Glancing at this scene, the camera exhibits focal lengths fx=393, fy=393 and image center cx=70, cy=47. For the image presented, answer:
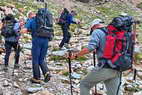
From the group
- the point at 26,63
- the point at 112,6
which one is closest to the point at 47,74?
the point at 26,63

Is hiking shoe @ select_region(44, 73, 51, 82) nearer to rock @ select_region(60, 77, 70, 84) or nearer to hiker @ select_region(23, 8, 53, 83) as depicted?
hiker @ select_region(23, 8, 53, 83)

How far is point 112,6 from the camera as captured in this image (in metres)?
36.7

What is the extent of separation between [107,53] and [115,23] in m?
0.57

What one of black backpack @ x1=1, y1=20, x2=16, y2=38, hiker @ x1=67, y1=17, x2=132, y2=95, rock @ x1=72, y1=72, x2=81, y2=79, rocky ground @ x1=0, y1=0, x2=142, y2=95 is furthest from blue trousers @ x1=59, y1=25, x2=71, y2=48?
hiker @ x1=67, y1=17, x2=132, y2=95

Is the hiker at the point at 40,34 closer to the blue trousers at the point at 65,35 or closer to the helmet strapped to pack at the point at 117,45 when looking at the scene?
the helmet strapped to pack at the point at 117,45

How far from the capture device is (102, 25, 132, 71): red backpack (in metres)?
7.18

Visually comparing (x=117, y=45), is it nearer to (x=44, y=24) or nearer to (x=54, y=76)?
(x=44, y=24)

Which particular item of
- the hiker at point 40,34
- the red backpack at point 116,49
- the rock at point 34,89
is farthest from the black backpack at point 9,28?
the red backpack at point 116,49

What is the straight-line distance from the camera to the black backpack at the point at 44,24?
9.92m

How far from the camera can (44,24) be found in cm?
1005

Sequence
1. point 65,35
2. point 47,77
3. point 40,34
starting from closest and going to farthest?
1. point 40,34
2. point 47,77
3. point 65,35

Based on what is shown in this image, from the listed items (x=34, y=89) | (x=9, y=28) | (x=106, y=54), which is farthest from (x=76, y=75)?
(x=106, y=54)

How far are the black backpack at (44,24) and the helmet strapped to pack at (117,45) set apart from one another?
3010 mm

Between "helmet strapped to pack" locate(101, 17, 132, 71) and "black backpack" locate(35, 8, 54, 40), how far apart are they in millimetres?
3010
